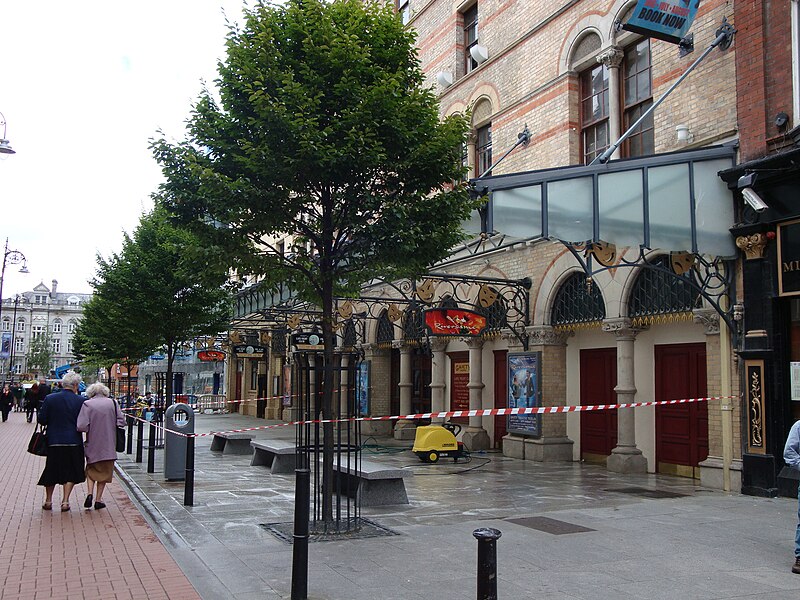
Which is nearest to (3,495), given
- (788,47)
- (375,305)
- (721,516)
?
(721,516)

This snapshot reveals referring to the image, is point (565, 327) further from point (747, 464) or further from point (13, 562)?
point (13, 562)

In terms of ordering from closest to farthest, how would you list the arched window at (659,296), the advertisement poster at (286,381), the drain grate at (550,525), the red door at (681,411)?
the drain grate at (550,525) < the arched window at (659,296) < the red door at (681,411) < the advertisement poster at (286,381)

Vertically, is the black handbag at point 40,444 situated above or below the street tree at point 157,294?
below

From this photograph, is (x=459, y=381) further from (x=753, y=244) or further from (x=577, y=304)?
(x=753, y=244)

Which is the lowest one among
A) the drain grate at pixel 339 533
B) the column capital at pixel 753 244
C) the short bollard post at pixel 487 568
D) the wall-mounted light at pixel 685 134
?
the drain grate at pixel 339 533

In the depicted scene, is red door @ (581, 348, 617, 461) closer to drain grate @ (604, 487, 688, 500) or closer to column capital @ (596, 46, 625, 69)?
drain grate @ (604, 487, 688, 500)

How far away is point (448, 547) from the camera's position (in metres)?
7.36

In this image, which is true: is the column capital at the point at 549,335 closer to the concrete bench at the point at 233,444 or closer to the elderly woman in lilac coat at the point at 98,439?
the concrete bench at the point at 233,444

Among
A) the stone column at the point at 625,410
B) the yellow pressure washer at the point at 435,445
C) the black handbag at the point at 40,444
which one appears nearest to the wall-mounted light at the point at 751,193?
the stone column at the point at 625,410

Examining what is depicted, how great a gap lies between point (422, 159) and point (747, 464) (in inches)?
266

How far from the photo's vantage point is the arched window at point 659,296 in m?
12.8

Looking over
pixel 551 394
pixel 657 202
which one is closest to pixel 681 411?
pixel 551 394

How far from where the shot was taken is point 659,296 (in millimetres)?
13602

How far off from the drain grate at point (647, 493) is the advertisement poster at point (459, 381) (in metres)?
8.37
